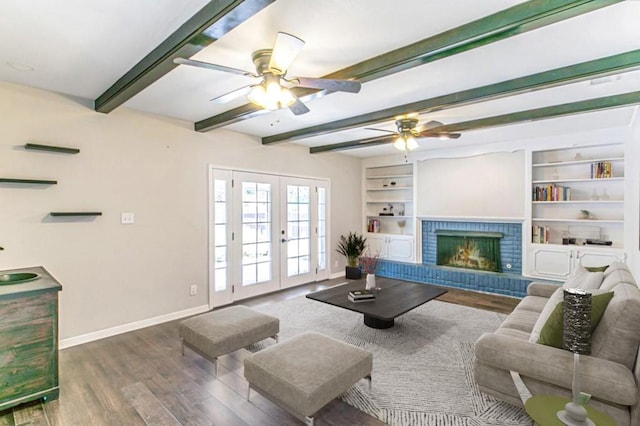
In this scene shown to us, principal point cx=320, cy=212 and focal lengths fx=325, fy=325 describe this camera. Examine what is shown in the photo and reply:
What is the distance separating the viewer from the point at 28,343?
230 centimetres

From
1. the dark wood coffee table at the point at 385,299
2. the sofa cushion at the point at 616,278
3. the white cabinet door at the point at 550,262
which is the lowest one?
the dark wood coffee table at the point at 385,299

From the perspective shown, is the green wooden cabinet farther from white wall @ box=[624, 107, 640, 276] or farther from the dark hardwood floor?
white wall @ box=[624, 107, 640, 276]

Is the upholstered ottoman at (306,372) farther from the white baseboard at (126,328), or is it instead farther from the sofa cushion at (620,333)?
the white baseboard at (126,328)

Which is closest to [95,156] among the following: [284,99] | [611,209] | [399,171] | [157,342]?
[157,342]

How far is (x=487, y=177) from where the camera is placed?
560 centimetres

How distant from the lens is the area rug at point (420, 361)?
2240 mm

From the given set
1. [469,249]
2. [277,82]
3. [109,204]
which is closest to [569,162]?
[469,249]

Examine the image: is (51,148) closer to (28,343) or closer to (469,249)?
(28,343)

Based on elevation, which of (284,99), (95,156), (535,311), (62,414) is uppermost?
(284,99)

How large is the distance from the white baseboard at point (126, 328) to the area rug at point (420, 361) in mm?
930

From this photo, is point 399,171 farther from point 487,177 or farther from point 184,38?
point 184,38

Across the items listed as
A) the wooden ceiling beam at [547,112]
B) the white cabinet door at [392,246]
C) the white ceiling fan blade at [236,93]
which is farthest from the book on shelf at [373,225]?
the white ceiling fan blade at [236,93]

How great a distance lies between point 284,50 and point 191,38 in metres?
0.56

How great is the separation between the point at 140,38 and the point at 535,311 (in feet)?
13.1
